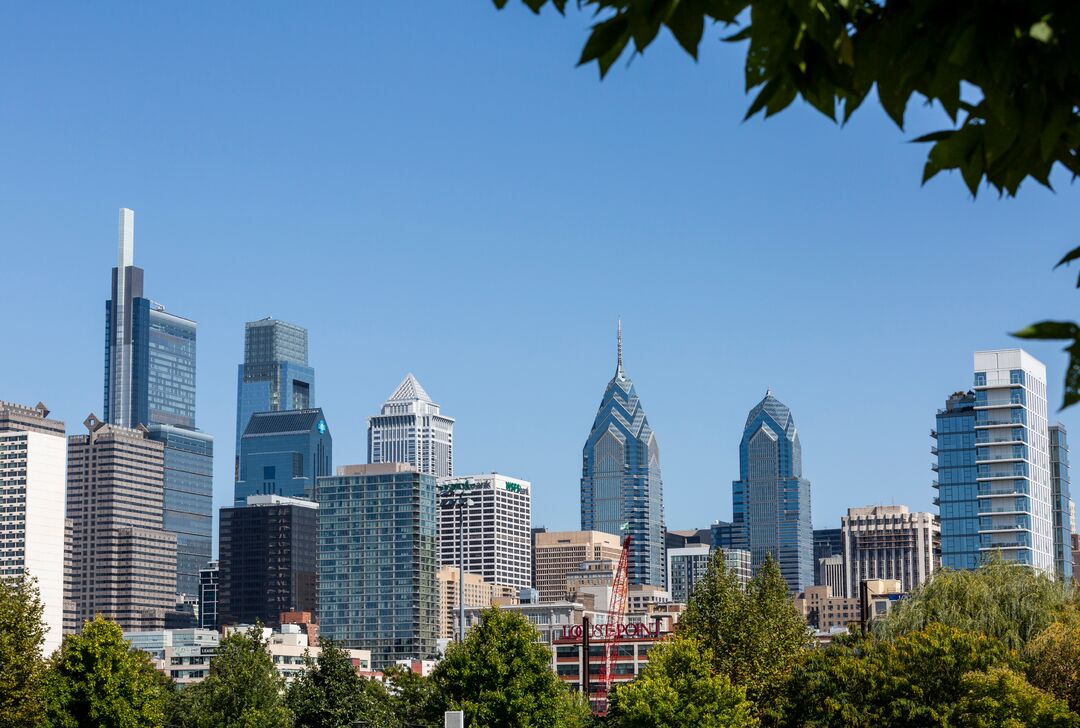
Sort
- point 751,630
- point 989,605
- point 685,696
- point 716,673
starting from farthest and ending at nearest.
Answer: point 751,630
point 989,605
point 716,673
point 685,696

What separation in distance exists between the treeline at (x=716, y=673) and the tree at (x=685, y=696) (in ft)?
0.24

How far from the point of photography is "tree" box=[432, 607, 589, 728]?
6669 cm

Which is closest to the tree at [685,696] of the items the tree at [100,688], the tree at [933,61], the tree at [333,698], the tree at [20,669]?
the tree at [333,698]

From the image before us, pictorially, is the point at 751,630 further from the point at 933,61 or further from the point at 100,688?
the point at 933,61

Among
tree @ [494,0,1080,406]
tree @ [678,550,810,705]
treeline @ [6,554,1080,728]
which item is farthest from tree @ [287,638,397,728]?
tree @ [494,0,1080,406]

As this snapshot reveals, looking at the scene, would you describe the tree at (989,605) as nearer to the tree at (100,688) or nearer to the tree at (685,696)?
the tree at (685,696)

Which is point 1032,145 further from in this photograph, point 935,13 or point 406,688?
point 406,688

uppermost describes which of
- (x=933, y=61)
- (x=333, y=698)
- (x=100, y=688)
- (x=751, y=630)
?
(x=933, y=61)

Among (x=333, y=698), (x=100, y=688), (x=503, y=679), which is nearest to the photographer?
(x=100, y=688)

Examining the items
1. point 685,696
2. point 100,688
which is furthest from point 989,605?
point 100,688

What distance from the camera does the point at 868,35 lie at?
6676 mm

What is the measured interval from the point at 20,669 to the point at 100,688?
10.6ft

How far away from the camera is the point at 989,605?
221 feet

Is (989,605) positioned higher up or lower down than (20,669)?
higher up
